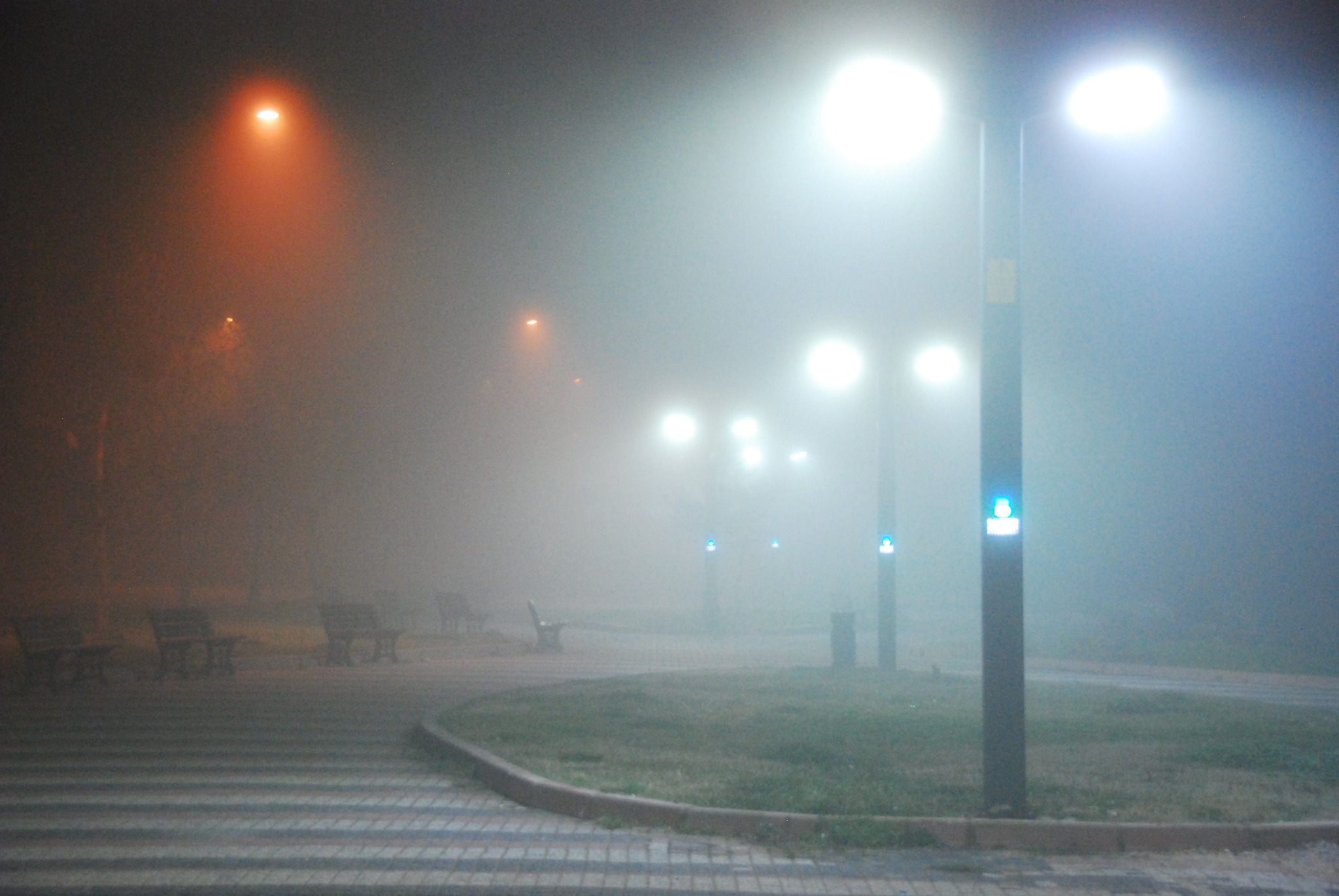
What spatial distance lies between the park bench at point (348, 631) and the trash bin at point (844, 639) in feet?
26.4

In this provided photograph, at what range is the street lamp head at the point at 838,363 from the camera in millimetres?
24547

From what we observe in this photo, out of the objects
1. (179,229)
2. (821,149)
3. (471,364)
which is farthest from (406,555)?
(821,149)

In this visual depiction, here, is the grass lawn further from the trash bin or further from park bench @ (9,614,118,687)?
park bench @ (9,614,118,687)

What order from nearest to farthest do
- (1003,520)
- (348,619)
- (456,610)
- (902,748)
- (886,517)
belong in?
(1003,520) < (902,748) < (886,517) < (348,619) < (456,610)

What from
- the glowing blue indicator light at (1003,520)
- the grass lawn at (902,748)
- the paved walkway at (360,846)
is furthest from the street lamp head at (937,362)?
the glowing blue indicator light at (1003,520)

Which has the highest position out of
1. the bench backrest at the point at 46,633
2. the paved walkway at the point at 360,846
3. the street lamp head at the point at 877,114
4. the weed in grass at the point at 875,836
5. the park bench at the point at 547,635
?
the street lamp head at the point at 877,114

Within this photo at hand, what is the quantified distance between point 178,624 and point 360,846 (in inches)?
501

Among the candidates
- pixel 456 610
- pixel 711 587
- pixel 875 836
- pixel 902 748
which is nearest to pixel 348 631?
pixel 456 610

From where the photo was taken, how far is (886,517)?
20484 millimetres

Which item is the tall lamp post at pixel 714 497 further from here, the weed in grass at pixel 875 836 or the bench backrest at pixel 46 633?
the weed in grass at pixel 875 836

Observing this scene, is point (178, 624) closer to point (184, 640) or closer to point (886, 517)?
point (184, 640)

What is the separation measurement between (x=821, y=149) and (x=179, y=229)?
1293 centimetres

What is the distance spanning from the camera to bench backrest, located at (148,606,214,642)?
Result: 18.5 m

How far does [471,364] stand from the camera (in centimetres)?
4047
